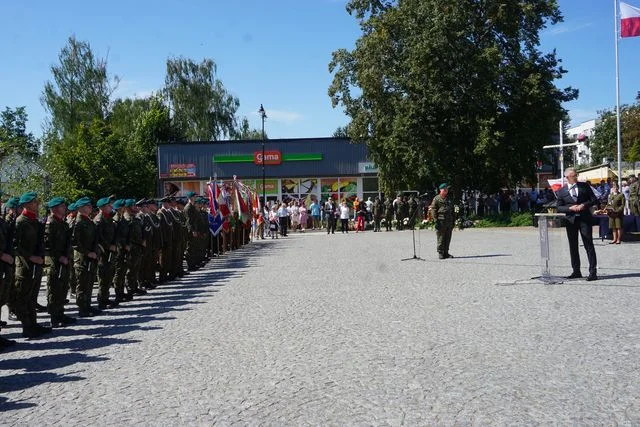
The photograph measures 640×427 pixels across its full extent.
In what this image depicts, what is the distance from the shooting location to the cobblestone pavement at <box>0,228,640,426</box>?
17.7 feet

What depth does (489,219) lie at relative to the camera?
127 feet

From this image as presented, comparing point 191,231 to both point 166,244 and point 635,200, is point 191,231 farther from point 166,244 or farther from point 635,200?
point 635,200

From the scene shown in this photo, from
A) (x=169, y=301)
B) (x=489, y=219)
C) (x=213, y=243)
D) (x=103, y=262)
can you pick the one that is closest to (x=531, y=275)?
(x=169, y=301)

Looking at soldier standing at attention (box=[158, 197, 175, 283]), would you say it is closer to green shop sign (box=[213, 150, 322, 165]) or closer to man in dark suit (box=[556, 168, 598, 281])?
man in dark suit (box=[556, 168, 598, 281])

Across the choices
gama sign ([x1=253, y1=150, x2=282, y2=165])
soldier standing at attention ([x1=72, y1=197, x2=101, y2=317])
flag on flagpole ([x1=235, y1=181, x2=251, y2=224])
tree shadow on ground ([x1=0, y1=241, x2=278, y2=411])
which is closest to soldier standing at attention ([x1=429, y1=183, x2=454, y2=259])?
tree shadow on ground ([x1=0, y1=241, x2=278, y2=411])

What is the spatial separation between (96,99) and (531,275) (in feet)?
181

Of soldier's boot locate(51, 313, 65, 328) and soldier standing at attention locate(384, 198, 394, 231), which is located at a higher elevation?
soldier standing at attention locate(384, 198, 394, 231)

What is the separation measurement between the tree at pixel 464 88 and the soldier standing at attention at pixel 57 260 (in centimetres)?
2880

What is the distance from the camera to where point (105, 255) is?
1204cm

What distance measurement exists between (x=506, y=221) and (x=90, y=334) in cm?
3049

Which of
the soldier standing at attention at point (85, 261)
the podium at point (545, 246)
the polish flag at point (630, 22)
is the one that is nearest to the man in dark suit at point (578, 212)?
the podium at point (545, 246)

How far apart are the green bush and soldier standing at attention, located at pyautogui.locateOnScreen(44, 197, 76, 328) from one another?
92.5 feet

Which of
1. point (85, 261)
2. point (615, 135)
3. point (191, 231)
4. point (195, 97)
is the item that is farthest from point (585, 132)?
point (85, 261)

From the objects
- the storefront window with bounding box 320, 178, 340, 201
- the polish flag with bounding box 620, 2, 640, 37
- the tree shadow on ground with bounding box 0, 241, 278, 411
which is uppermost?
the polish flag with bounding box 620, 2, 640, 37
